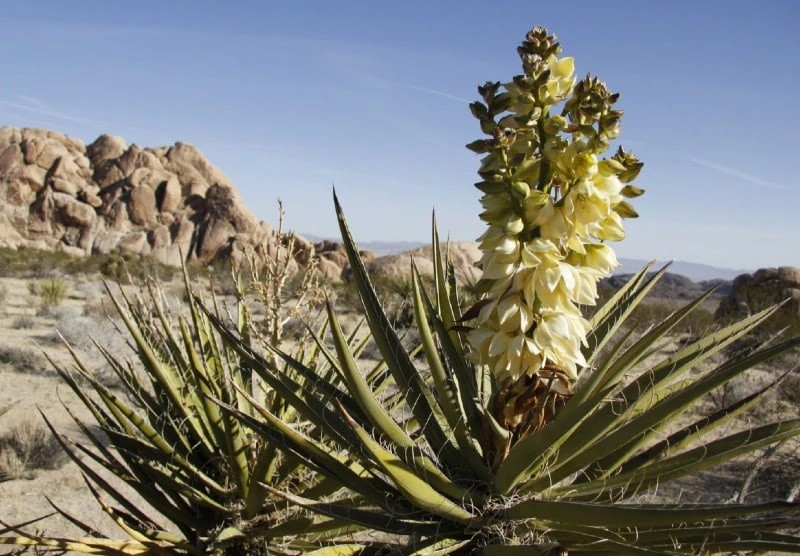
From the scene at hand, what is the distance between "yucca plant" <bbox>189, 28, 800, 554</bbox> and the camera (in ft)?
4.42

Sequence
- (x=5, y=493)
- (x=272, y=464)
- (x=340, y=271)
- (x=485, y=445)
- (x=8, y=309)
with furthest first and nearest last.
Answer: (x=340, y=271), (x=8, y=309), (x=5, y=493), (x=272, y=464), (x=485, y=445)

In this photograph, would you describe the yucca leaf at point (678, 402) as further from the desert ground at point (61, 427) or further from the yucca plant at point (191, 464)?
the yucca plant at point (191, 464)

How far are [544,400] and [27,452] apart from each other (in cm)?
496

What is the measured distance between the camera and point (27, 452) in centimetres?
503

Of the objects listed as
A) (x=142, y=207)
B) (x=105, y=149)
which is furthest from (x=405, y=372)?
(x=105, y=149)

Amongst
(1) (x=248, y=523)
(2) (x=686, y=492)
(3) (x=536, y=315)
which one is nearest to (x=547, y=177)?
(3) (x=536, y=315)

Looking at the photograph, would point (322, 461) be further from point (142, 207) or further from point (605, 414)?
point (142, 207)

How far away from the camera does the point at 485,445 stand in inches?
64.3

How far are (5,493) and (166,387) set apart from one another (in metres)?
3.37

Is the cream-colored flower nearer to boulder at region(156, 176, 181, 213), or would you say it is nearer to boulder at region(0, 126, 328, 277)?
boulder at region(0, 126, 328, 277)

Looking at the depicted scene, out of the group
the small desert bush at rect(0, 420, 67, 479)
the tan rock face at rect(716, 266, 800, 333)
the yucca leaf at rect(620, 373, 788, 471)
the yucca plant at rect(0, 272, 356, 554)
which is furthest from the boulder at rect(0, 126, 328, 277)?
the yucca leaf at rect(620, 373, 788, 471)

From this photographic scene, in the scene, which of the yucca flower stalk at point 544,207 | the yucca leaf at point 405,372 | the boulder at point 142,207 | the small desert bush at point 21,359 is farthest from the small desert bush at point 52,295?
the boulder at point 142,207

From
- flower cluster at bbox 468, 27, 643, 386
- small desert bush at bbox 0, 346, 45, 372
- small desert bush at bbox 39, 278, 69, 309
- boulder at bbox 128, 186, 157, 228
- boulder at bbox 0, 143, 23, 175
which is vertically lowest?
small desert bush at bbox 0, 346, 45, 372

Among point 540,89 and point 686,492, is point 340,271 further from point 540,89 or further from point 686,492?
point 540,89
